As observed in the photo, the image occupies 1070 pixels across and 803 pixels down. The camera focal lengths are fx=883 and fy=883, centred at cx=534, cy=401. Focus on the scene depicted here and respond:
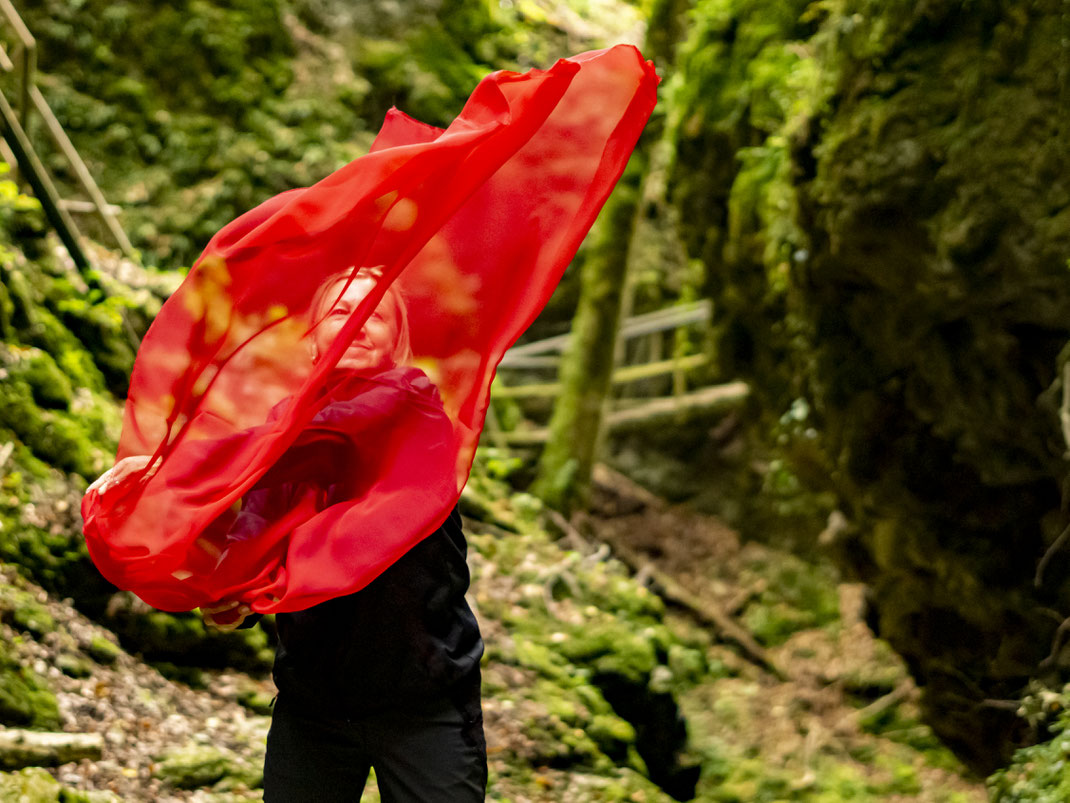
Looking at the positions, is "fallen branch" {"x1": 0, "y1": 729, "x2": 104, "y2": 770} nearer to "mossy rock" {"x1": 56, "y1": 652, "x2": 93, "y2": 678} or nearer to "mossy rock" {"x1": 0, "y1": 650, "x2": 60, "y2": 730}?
"mossy rock" {"x1": 0, "y1": 650, "x2": 60, "y2": 730}

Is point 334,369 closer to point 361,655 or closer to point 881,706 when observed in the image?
point 361,655

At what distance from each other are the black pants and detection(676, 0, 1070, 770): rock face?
3.26 m

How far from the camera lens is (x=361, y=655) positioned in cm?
193

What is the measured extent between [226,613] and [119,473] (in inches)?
15.2

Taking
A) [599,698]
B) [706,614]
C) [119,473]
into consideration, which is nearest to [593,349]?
[706,614]

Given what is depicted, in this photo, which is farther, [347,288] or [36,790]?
[36,790]

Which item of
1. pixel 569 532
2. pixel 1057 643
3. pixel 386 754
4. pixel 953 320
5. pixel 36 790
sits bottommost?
pixel 36 790

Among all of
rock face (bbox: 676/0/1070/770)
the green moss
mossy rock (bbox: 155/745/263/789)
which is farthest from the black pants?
rock face (bbox: 676/0/1070/770)

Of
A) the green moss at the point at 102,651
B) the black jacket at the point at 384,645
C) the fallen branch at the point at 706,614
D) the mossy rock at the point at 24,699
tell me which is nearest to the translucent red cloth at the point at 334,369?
the black jacket at the point at 384,645

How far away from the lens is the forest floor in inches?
137

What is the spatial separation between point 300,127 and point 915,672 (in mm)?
8352

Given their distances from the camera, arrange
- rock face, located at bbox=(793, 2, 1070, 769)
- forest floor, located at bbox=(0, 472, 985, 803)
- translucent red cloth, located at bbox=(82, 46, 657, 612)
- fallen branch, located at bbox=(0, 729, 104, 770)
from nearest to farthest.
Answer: translucent red cloth, located at bbox=(82, 46, 657, 612) < fallen branch, located at bbox=(0, 729, 104, 770) < forest floor, located at bbox=(0, 472, 985, 803) < rock face, located at bbox=(793, 2, 1070, 769)

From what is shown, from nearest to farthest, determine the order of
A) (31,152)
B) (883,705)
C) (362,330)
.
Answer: (362,330), (31,152), (883,705)

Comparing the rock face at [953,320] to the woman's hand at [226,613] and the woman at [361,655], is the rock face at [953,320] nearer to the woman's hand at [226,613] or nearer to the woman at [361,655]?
the woman at [361,655]
